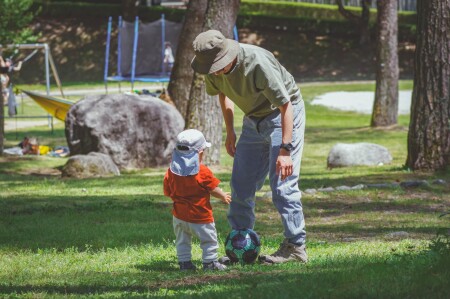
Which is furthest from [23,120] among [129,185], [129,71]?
[129,185]

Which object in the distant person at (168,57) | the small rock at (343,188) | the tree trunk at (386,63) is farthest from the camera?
the distant person at (168,57)

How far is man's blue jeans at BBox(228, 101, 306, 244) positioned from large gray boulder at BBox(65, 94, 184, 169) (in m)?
9.81

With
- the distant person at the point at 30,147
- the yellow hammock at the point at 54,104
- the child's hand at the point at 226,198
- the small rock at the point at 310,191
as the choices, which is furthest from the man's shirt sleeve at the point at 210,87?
the yellow hammock at the point at 54,104

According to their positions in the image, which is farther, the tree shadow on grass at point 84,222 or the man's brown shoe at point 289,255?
the tree shadow on grass at point 84,222

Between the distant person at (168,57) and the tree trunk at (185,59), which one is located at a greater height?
the tree trunk at (185,59)

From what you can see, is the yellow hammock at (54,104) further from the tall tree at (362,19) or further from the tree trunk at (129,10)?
the tree trunk at (129,10)

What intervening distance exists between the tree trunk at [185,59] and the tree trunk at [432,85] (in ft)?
22.5

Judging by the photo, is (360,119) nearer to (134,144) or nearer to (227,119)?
(134,144)

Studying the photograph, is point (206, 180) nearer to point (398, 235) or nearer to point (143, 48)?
point (398, 235)

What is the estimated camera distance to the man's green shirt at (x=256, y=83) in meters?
6.70

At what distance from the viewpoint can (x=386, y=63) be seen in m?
23.4

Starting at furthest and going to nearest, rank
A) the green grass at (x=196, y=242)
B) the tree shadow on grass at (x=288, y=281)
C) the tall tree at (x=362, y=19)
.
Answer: the tall tree at (x=362, y=19)
the green grass at (x=196, y=242)
the tree shadow on grass at (x=288, y=281)

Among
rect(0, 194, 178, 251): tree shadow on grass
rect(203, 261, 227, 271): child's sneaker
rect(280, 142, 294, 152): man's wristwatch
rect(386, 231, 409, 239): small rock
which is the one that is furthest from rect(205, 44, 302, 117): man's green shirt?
rect(386, 231, 409, 239): small rock

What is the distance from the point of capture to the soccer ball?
7.11m
